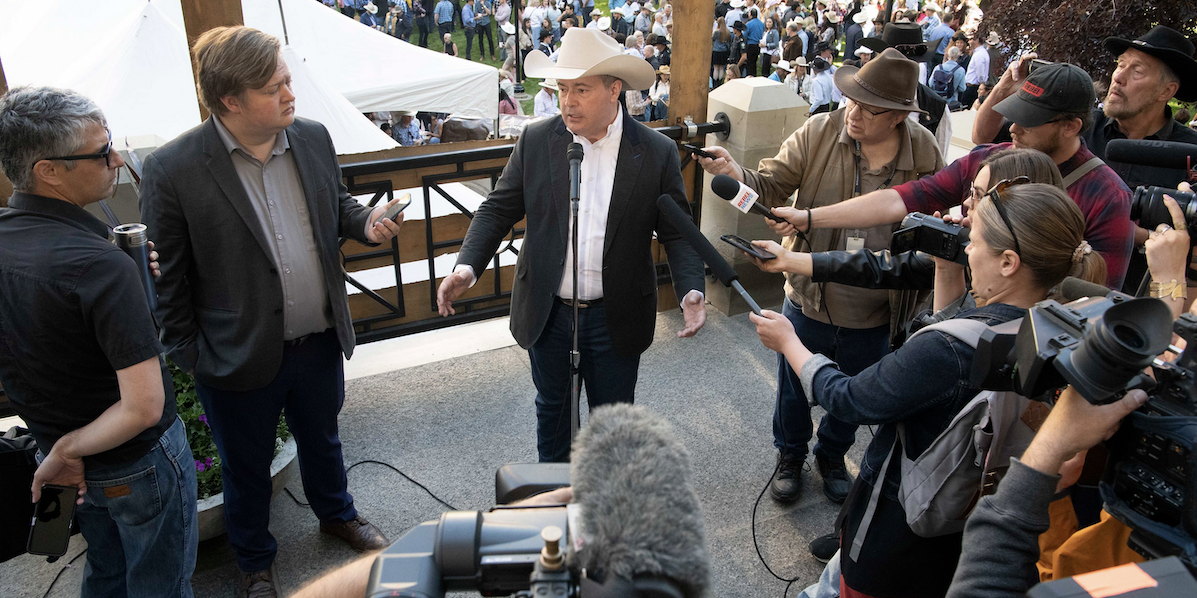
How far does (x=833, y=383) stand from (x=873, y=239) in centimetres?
148

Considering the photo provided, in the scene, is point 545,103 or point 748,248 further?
point 545,103

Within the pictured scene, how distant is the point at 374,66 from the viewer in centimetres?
1010

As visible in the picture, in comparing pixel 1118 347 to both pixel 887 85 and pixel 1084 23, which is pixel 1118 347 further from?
pixel 1084 23

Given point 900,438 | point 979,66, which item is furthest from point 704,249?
point 979,66

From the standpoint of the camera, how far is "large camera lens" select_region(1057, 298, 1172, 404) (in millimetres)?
1322

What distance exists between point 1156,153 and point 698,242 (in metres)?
1.93

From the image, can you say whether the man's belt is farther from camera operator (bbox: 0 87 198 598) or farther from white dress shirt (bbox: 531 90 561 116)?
white dress shirt (bbox: 531 90 561 116)

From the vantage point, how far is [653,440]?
3.26ft

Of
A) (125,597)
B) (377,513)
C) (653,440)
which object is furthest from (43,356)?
(653,440)

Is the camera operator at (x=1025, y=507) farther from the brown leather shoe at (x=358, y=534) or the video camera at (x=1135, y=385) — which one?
the brown leather shoe at (x=358, y=534)

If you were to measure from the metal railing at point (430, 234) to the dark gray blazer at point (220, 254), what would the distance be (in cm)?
130

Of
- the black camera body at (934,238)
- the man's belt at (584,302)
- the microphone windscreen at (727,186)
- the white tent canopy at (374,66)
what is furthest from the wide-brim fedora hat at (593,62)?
the white tent canopy at (374,66)

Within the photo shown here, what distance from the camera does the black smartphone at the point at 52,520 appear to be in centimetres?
224

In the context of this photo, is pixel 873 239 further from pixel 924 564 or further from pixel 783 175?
pixel 924 564
